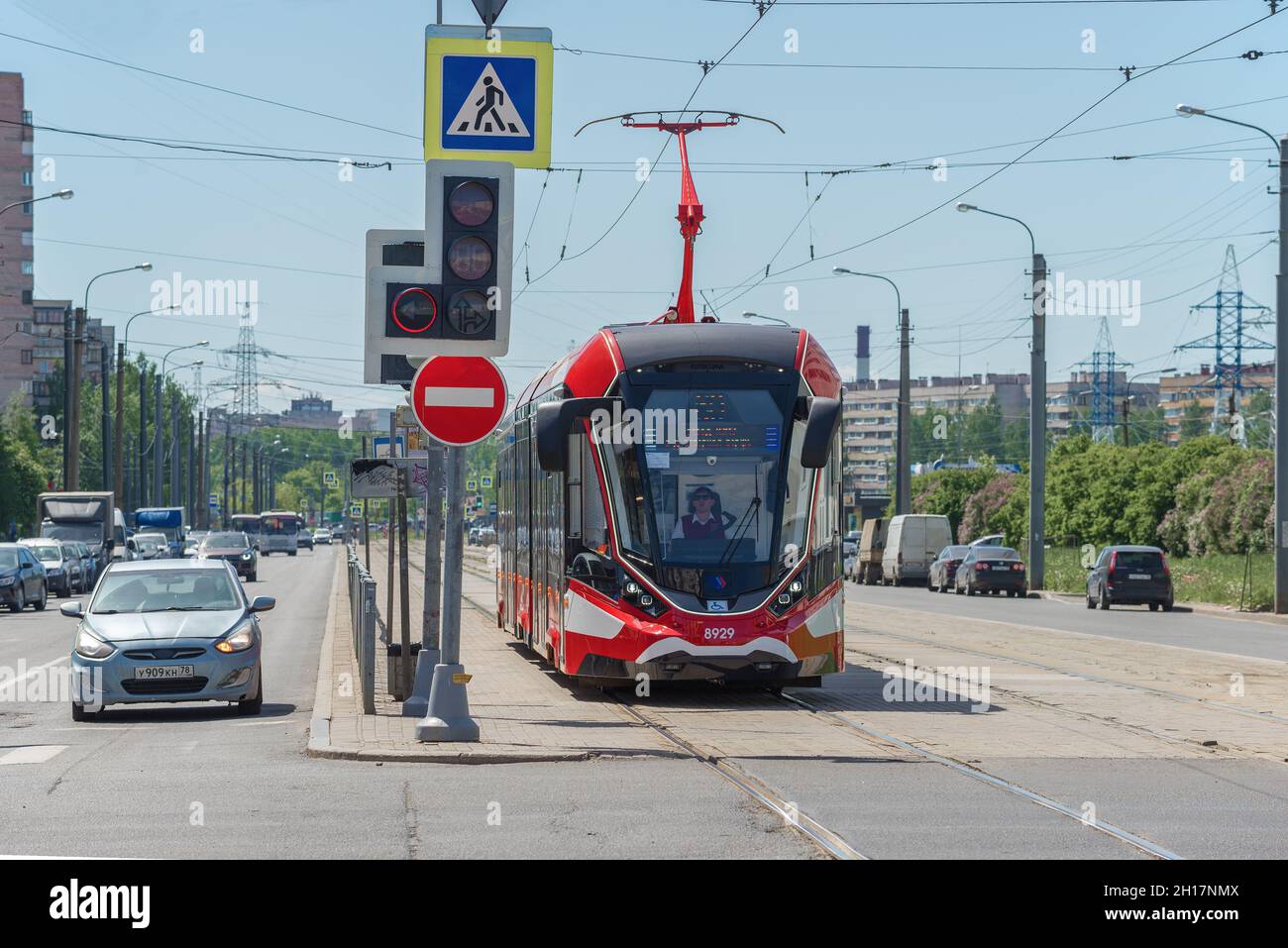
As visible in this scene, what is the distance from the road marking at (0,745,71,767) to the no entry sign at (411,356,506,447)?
144 inches

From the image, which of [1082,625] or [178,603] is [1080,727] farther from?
[1082,625]

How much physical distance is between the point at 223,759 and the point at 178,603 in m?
4.96

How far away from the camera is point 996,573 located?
49.9 m

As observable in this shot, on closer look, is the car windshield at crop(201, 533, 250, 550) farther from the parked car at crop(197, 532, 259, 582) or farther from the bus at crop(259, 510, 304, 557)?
the bus at crop(259, 510, 304, 557)

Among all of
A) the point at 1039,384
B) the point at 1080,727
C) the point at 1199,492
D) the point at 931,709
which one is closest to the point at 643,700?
the point at 931,709

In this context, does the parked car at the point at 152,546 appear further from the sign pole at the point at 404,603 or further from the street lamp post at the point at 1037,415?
the sign pole at the point at 404,603

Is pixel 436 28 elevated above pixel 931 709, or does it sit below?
above

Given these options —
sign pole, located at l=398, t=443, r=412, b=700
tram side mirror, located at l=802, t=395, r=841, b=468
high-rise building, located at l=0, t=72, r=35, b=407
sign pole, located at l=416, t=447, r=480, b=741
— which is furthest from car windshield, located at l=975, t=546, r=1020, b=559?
high-rise building, located at l=0, t=72, r=35, b=407

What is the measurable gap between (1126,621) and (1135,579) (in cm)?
678

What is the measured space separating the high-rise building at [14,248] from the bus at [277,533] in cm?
2137

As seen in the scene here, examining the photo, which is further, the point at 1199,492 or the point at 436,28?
the point at 1199,492

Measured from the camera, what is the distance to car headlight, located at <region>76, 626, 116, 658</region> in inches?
653

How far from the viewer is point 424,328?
1319 centimetres

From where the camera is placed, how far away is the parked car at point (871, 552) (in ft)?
219
